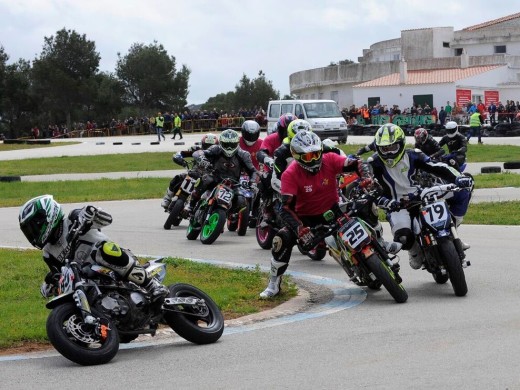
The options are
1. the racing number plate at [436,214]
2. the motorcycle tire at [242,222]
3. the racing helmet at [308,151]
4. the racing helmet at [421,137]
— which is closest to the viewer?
the racing number plate at [436,214]

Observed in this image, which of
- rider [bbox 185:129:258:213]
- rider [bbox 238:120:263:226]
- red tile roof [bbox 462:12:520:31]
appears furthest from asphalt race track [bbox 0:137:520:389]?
red tile roof [bbox 462:12:520:31]

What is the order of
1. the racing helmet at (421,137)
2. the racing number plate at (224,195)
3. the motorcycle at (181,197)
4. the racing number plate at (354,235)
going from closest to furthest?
the racing number plate at (354,235)
the racing number plate at (224,195)
the motorcycle at (181,197)
the racing helmet at (421,137)

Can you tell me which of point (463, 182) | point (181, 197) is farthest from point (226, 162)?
point (463, 182)

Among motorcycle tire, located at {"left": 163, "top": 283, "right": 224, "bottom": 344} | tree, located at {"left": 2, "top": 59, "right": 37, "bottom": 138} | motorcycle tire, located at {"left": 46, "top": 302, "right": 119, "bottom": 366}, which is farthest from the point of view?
tree, located at {"left": 2, "top": 59, "right": 37, "bottom": 138}

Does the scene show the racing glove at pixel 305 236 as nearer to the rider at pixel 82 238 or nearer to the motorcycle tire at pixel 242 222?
the rider at pixel 82 238

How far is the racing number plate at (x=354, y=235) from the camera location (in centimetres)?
991

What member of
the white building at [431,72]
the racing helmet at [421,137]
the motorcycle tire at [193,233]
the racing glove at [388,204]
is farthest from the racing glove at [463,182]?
the white building at [431,72]

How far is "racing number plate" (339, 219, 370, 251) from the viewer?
9.91 meters

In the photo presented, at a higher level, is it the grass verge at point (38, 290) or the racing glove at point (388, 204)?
the racing glove at point (388, 204)

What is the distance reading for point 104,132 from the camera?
76438 mm

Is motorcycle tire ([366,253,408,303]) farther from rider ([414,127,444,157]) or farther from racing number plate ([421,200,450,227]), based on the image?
rider ([414,127,444,157])

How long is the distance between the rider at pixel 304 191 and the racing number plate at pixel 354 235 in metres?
0.46

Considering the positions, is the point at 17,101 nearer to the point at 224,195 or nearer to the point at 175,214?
the point at 175,214

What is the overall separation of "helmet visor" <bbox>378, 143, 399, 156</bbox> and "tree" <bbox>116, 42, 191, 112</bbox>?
93795 mm
